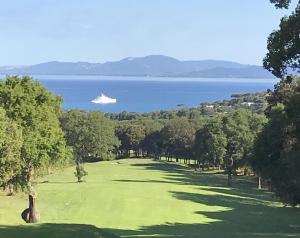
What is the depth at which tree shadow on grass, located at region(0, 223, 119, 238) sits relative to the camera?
1994 centimetres

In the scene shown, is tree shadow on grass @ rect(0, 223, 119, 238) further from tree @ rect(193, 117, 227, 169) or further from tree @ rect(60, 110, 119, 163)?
tree @ rect(60, 110, 119, 163)

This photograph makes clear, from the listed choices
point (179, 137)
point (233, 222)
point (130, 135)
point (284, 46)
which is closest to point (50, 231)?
point (284, 46)

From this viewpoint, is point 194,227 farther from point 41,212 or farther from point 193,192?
point 193,192

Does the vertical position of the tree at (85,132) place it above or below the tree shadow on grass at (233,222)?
above

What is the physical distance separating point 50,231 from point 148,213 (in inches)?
795

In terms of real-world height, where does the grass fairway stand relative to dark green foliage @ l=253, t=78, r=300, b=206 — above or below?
below

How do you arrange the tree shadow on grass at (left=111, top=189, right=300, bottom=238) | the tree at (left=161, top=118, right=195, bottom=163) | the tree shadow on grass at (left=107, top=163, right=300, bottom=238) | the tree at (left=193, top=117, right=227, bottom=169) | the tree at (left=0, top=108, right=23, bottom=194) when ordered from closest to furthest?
the tree shadow on grass at (left=111, top=189, right=300, bottom=238)
the tree shadow on grass at (left=107, top=163, right=300, bottom=238)
the tree at (left=0, top=108, right=23, bottom=194)
the tree at (left=193, top=117, right=227, bottom=169)
the tree at (left=161, top=118, right=195, bottom=163)

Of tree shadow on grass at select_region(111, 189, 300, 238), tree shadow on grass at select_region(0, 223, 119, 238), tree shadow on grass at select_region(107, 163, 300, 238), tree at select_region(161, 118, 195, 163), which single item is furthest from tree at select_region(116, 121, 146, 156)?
tree shadow on grass at select_region(0, 223, 119, 238)

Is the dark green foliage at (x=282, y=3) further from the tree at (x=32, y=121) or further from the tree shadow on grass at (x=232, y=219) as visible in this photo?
the tree at (x=32, y=121)

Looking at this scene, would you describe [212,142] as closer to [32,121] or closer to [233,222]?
[233,222]

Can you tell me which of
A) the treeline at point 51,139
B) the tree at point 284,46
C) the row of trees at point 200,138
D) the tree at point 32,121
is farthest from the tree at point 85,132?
the tree at point 284,46

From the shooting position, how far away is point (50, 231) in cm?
2077

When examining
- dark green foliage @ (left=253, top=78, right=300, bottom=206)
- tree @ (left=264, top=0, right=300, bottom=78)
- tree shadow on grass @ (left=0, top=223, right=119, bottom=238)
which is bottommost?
tree shadow on grass @ (left=0, top=223, right=119, bottom=238)

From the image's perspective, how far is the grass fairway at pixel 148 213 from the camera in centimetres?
2844
